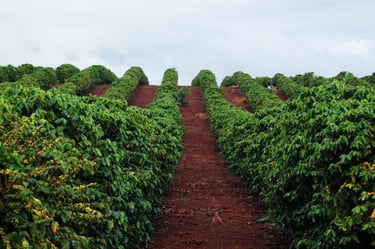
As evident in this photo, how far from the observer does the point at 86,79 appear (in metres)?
32.0

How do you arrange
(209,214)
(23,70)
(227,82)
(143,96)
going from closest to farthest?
(209,214) → (143,96) → (23,70) → (227,82)

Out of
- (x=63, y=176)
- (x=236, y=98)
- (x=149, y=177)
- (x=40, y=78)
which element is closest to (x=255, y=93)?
(x=236, y=98)

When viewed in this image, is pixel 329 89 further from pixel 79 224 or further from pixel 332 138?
pixel 79 224

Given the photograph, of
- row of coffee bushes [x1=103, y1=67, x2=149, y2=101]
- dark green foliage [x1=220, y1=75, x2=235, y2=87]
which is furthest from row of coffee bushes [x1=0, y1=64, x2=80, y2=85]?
dark green foliage [x1=220, y1=75, x2=235, y2=87]

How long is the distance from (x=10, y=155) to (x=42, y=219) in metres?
0.57

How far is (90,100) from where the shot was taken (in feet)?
27.7

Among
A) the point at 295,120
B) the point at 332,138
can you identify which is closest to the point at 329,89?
the point at 295,120

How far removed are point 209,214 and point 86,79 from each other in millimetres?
23876

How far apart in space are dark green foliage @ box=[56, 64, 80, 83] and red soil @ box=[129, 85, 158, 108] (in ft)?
17.4

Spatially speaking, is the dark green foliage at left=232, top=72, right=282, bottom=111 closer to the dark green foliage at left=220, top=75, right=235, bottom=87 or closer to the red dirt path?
the dark green foliage at left=220, top=75, right=235, bottom=87

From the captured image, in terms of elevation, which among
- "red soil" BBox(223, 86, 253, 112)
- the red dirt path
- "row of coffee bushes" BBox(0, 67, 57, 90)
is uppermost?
"row of coffee bushes" BBox(0, 67, 57, 90)

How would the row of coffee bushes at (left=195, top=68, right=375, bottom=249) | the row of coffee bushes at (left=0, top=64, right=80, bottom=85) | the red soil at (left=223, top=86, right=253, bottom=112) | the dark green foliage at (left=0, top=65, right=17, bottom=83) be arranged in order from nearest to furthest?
1. the row of coffee bushes at (left=195, top=68, right=375, bottom=249)
2. the red soil at (left=223, top=86, right=253, bottom=112)
3. the row of coffee bushes at (left=0, top=64, right=80, bottom=85)
4. the dark green foliage at (left=0, top=65, right=17, bottom=83)

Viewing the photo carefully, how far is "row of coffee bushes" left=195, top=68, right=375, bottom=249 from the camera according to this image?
209 inches

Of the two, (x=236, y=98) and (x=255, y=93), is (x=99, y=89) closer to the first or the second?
(x=236, y=98)
